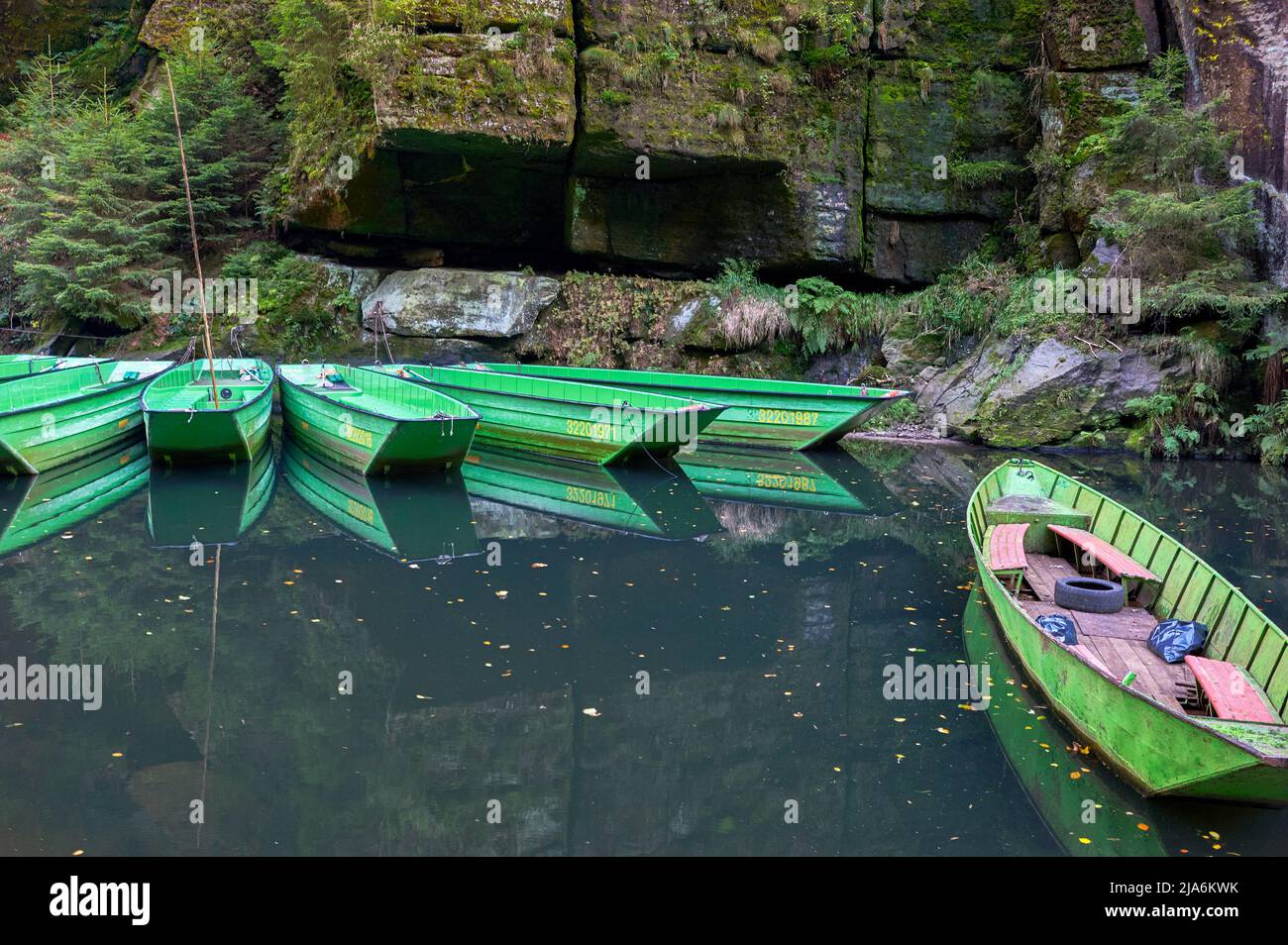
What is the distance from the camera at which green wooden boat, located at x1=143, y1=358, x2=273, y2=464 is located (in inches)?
479

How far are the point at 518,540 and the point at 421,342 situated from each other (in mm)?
9342

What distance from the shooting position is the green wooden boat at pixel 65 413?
1182 centimetres

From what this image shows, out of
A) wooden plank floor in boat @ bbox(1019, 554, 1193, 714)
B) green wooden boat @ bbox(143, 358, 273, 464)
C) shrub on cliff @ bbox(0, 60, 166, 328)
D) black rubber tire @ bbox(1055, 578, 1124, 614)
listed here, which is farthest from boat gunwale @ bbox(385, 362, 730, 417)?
shrub on cliff @ bbox(0, 60, 166, 328)

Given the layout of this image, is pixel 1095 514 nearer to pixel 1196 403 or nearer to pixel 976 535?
pixel 976 535

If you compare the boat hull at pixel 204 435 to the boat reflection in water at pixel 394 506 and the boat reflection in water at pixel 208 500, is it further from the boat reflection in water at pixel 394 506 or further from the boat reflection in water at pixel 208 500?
the boat reflection in water at pixel 394 506

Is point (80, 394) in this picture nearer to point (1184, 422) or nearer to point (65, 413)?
point (65, 413)

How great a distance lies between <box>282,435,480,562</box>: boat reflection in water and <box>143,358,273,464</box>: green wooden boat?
741 millimetres

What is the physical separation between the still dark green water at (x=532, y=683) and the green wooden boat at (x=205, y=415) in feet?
3.23

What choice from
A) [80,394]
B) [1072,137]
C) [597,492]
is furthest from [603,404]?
[1072,137]

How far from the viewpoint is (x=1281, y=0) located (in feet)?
47.3

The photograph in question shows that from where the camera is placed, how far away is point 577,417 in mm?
13617

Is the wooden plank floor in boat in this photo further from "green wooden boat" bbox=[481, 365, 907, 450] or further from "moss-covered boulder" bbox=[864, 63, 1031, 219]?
"moss-covered boulder" bbox=[864, 63, 1031, 219]

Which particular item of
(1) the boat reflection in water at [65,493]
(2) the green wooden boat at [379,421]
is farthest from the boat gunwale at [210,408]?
(1) the boat reflection in water at [65,493]
